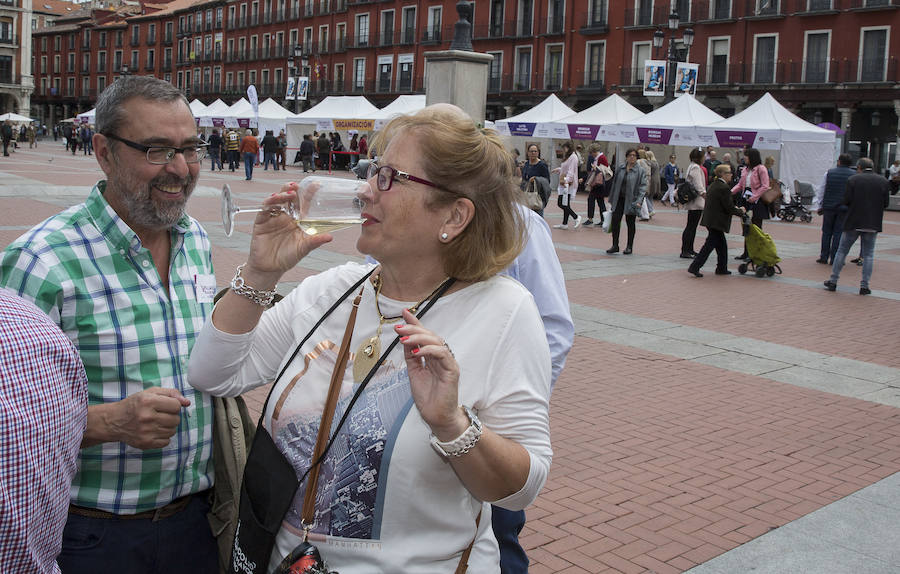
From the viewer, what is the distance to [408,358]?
61.4 inches

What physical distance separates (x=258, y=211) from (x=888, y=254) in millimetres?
16875

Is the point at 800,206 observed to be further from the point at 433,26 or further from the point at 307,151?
the point at 433,26

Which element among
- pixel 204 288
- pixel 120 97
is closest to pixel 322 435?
pixel 204 288

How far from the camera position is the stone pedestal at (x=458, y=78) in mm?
7055

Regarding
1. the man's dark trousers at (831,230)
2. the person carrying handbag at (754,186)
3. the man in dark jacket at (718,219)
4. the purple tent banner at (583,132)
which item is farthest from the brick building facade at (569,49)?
the man in dark jacket at (718,219)

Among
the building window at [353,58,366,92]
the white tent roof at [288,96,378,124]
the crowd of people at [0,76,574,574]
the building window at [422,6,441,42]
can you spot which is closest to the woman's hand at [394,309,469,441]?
the crowd of people at [0,76,574,574]

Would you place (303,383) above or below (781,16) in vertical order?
below

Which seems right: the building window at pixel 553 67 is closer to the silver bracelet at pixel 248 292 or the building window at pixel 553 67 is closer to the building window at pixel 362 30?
the building window at pixel 362 30

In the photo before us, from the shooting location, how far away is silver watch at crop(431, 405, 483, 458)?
1.57 metres

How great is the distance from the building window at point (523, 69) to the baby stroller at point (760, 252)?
38135 mm

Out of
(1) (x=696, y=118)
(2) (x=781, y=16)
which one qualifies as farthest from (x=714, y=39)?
(1) (x=696, y=118)

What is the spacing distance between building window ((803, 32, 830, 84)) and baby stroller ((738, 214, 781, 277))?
1123 inches

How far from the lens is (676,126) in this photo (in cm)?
2562

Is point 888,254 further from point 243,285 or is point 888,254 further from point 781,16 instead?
point 781,16
